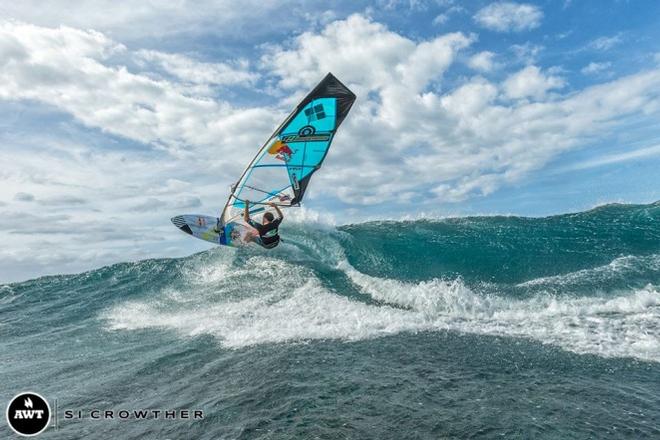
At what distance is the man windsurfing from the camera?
32.1ft

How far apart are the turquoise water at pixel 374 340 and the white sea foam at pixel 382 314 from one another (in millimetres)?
54

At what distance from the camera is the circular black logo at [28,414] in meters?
4.94

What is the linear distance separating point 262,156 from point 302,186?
1.37 m

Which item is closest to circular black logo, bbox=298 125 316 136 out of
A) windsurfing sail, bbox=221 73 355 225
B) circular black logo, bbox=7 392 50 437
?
windsurfing sail, bbox=221 73 355 225

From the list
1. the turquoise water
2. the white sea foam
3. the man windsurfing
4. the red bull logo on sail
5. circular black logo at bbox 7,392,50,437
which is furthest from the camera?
the man windsurfing

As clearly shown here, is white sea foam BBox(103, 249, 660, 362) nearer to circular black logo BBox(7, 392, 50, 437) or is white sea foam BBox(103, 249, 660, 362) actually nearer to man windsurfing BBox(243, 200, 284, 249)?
man windsurfing BBox(243, 200, 284, 249)

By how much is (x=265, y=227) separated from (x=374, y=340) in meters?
4.52

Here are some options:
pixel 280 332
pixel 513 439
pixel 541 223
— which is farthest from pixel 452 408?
pixel 541 223

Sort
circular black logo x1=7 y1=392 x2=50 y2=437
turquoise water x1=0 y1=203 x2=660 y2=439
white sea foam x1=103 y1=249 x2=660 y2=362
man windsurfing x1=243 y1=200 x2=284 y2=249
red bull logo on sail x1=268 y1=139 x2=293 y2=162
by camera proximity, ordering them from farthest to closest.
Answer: man windsurfing x1=243 y1=200 x2=284 y2=249 < red bull logo on sail x1=268 y1=139 x2=293 y2=162 < white sea foam x1=103 y1=249 x2=660 y2=362 < circular black logo x1=7 y1=392 x2=50 y2=437 < turquoise water x1=0 y1=203 x2=660 y2=439

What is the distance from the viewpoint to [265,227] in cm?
980

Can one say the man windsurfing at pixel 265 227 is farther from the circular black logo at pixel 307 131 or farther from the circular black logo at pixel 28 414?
the circular black logo at pixel 28 414

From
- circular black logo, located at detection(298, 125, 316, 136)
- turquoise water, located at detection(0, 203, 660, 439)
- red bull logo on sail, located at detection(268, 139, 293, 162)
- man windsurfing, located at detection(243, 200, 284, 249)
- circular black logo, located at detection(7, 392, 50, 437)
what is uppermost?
circular black logo, located at detection(298, 125, 316, 136)

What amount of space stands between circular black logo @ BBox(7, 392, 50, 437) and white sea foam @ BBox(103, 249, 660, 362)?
8.64ft

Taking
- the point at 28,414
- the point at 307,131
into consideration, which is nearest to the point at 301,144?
the point at 307,131
